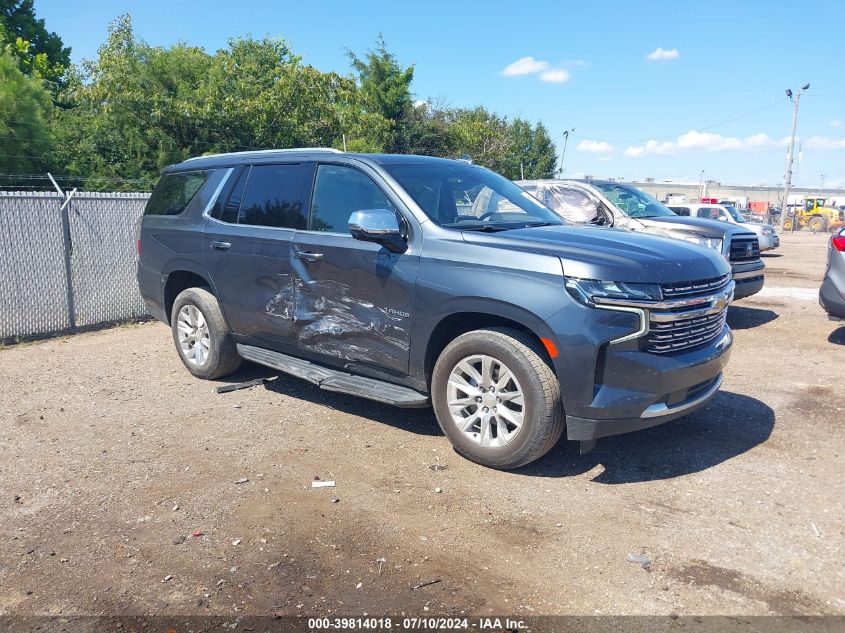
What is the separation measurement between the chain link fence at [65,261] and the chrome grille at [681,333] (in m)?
7.72

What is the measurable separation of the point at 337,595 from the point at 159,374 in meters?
4.50

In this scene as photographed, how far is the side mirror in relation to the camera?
4543 millimetres

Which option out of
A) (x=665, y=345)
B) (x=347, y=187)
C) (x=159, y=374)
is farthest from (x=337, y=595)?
(x=159, y=374)

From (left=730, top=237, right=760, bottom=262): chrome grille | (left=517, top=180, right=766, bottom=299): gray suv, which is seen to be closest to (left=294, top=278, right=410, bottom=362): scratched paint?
(left=517, top=180, right=766, bottom=299): gray suv

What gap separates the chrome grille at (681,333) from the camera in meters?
4.01

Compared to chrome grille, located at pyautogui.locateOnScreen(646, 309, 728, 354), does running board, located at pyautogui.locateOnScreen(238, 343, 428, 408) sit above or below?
below

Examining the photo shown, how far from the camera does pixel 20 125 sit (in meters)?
17.7

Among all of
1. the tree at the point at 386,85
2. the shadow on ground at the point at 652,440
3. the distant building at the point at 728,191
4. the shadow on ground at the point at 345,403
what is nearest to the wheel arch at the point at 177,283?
the shadow on ground at the point at 345,403

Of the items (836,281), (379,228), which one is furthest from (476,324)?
(836,281)

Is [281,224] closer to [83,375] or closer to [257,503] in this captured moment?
[257,503]

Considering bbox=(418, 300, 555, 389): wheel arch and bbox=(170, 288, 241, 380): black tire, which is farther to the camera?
bbox=(170, 288, 241, 380): black tire

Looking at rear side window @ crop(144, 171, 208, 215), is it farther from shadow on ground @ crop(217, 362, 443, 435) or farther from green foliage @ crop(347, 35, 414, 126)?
green foliage @ crop(347, 35, 414, 126)

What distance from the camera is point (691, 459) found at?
463 centimetres

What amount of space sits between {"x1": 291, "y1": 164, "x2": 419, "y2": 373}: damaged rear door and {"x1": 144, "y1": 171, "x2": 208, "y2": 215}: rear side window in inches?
66.9
